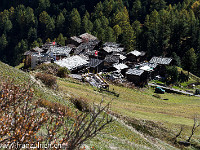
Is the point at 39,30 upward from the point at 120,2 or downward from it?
downward

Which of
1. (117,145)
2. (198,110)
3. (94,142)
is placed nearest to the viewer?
(94,142)

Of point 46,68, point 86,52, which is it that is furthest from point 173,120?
point 86,52

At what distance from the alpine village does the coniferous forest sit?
1.60 feet

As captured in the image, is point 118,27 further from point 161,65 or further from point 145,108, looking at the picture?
point 145,108

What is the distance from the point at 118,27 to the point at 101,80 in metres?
67.5

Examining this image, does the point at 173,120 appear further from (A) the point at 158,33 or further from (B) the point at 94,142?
(A) the point at 158,33

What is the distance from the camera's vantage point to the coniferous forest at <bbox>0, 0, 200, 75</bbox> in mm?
96938

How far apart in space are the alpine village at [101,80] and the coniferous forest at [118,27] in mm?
489

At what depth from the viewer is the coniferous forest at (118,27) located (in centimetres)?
9694

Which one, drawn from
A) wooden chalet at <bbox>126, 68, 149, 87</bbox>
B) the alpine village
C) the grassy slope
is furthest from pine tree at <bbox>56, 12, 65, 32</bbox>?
the grassy slope

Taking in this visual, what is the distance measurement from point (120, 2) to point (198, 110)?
11921 cm

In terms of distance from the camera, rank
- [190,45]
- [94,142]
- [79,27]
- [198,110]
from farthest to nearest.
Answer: [79,27] → [190,45] → [198,110] → [94,142]

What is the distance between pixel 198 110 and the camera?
46.3 m

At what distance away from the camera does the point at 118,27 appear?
118 m
